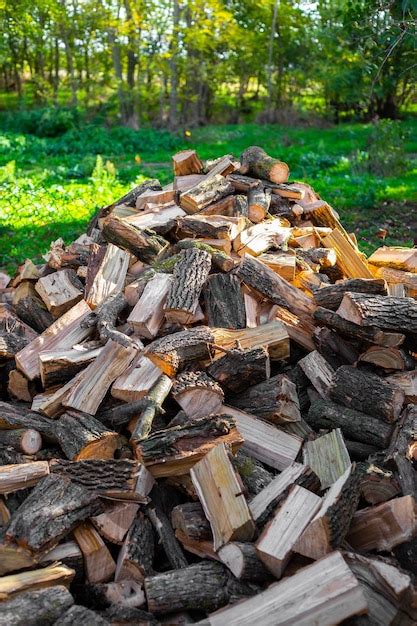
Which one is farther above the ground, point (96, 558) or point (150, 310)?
point (150, 310)

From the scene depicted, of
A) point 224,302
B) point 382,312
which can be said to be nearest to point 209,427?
point 224,302

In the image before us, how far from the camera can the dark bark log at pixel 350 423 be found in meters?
3.38

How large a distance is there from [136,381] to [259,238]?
1.68m

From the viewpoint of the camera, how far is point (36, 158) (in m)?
13.3

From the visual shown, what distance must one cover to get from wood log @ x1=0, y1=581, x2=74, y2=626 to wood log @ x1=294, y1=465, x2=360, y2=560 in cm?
97

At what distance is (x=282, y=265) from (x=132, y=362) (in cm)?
130

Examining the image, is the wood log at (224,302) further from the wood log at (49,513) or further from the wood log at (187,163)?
the wood log at (187,163)

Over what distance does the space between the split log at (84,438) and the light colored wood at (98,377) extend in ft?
0.29

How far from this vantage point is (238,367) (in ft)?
11.4

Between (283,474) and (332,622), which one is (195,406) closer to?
(283,474)

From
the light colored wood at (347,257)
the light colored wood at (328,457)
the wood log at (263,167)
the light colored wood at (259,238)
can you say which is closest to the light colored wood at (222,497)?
the light colored wood at (328,457)

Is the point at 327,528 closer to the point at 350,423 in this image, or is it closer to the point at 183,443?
the point at 183,443

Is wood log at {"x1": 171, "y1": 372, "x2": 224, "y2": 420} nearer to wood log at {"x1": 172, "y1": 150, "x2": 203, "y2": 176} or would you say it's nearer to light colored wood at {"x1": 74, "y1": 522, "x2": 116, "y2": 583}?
light colored wood at {"x1": 74, "y1": 522, "x2": 116, "y2": 583}

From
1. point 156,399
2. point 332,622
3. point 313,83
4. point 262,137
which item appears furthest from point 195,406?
point 313,83
